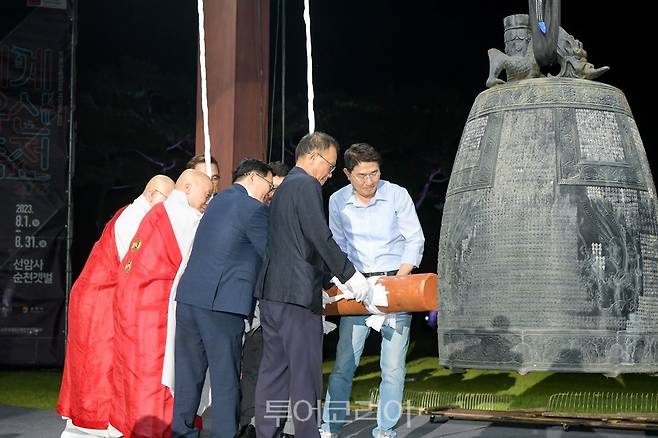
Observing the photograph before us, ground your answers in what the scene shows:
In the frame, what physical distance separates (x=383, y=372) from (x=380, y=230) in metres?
0.64

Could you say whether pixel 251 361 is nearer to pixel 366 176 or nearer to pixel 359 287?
pixel 366 176

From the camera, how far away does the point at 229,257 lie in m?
4.02

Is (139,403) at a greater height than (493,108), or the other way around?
(493,108)

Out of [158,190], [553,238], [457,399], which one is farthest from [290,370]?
[457,399]

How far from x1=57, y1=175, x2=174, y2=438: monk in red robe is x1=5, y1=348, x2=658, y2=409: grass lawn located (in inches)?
85.8

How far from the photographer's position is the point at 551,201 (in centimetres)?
254

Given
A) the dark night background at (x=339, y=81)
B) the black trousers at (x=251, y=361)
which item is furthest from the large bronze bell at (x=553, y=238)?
the dark night background at (x=339, y=81)

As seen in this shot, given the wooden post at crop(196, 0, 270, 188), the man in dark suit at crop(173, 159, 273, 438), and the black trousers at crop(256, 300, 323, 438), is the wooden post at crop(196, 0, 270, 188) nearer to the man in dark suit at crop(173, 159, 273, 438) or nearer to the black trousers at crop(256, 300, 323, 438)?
the man in dark suit at crop(173, 159, 273, 438)

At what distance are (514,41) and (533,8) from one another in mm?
304

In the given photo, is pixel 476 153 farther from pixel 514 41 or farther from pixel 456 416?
pixel 456 416

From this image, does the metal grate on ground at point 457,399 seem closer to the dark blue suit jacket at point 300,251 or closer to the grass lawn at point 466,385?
the grass lawn at point 466,385

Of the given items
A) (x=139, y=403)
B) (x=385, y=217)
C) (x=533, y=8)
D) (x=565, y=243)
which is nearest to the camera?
(x=533, y=8)

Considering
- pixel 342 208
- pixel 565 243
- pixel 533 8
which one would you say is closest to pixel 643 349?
pixel 565 243

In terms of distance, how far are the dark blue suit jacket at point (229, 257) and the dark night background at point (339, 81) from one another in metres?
10.6
